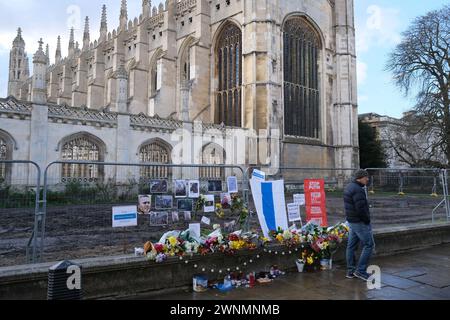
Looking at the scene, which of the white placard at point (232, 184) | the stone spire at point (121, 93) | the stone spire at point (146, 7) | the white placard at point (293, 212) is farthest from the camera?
the stone spire at point (146, 7)

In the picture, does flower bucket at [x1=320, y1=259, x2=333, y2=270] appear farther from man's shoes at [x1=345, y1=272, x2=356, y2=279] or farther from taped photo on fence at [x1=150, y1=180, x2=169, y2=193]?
taped photo on fence at [x1=150, y1=180, x2=169, y2=193]

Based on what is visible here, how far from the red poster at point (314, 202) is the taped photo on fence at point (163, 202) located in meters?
2.96

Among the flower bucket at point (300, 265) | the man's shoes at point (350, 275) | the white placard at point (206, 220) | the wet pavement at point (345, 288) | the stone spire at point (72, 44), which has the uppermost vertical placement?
the stone spire at point (72, 44)

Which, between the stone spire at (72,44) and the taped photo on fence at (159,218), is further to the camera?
the stone spire at (72,44)

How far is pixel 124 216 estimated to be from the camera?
18.4ft

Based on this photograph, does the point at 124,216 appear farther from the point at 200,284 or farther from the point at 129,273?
the point at 200,284

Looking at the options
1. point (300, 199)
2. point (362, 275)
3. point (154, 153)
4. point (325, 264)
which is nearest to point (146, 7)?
point (154, 153)

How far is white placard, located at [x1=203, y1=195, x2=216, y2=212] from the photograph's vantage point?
20.7ft

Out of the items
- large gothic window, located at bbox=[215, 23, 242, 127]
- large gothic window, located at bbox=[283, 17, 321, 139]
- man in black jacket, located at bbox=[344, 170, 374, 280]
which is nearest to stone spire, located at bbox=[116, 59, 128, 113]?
large gothic window, located at bbox=[215, 23, 242, 127]

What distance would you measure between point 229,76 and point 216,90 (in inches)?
63.0

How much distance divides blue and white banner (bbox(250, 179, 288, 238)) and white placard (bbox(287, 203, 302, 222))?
0.97ft

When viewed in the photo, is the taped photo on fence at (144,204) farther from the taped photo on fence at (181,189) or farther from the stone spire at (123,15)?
the stone spire at (123,15)

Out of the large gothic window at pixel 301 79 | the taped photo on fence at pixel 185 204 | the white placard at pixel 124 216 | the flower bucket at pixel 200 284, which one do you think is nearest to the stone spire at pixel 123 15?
the large gothic window at pixel 301 79

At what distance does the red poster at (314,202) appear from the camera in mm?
7602
